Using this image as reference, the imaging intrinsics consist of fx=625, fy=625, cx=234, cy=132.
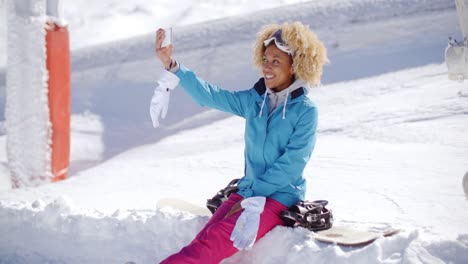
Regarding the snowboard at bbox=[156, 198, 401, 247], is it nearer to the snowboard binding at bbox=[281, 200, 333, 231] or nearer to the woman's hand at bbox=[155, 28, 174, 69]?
the snowboard binding at bbox=[281, 200, 333, 231]

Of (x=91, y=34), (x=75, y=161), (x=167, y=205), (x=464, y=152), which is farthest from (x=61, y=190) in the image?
(x=91, y=34)

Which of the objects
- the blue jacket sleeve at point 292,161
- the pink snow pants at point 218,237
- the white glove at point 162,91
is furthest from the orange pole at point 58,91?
the blue jacket sleeve at point 292,161

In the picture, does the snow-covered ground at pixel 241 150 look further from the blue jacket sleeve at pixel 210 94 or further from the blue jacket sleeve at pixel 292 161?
the blue jacket sleeve at pixel 210 94

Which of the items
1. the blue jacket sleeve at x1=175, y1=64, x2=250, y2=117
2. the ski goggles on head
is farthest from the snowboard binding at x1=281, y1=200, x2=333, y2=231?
the ski goggles on head

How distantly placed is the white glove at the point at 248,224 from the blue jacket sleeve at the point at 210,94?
52 cm

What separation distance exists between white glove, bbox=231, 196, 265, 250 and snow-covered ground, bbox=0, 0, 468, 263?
0.19m

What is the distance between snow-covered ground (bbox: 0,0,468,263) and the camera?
315 centimetres

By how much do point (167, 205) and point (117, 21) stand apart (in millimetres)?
8416

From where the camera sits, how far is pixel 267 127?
2801 millimetres

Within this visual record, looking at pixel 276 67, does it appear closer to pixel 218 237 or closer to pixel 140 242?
pixel 218 237

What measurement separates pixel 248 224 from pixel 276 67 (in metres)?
0.72

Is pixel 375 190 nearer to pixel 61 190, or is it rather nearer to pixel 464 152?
pixel 464 152

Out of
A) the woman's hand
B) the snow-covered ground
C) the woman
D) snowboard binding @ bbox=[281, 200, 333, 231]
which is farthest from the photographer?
the snow-covered ground

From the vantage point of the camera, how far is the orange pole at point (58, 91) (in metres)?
5.48
